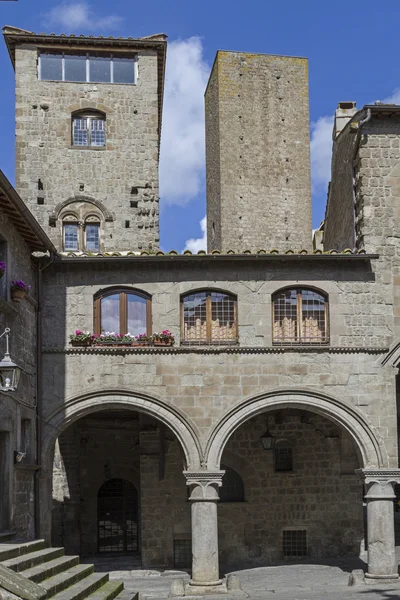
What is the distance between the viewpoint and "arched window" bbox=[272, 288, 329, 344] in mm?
19797

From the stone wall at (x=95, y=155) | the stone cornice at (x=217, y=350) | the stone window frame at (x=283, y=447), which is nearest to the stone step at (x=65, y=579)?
the stone cornice at (x=217, y=350)

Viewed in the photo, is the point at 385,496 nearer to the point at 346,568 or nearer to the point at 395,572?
the point at 395,572

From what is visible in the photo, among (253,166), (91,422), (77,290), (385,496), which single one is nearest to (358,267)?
(385,496)

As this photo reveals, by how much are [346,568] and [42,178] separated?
14.1 meters

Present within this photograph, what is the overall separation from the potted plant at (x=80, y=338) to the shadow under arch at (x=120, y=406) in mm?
1048

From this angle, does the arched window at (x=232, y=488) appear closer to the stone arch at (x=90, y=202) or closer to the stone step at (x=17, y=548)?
the stone arch at (x=90, y=202)

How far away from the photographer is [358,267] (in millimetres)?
19984

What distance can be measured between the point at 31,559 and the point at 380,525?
8588 millimetres

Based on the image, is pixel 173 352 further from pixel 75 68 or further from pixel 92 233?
pixel 75 68

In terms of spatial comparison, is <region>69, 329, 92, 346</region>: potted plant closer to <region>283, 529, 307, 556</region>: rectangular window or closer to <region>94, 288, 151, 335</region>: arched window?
<region>94, 288, 151, 335</region>: arched window

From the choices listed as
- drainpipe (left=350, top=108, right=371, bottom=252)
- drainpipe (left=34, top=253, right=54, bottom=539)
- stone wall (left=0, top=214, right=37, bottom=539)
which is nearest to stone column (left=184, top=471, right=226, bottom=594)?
drainpipe (left=34, top=253, right=54, bottom=539)

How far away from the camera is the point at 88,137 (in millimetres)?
27781

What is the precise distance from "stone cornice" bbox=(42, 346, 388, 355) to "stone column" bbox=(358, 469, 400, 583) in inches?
102

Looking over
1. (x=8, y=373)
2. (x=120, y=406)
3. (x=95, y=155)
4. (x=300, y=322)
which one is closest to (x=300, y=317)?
(x=300, y=322)
